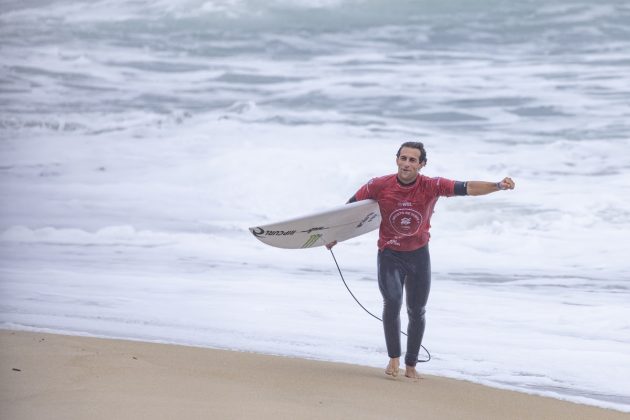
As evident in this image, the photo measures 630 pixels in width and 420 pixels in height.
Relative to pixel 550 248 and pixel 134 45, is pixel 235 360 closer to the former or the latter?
pixel 550 248

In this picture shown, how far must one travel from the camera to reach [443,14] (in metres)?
16.1

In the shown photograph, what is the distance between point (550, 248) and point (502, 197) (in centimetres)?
175

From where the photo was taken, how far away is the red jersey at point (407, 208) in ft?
13.9

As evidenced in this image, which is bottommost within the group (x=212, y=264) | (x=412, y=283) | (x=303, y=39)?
(x=212, y=264)

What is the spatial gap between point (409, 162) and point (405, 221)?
0.23 meters

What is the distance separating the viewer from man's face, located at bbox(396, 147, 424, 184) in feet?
13.7

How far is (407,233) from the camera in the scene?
425 centimetres

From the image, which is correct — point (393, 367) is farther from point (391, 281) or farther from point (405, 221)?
point (405, 221)

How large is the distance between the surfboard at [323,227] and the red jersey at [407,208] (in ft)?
0.52

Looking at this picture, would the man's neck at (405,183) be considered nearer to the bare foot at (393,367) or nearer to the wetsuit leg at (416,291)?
the wetsuit leg at (416,291)

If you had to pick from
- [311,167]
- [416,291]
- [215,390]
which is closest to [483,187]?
[416,291]

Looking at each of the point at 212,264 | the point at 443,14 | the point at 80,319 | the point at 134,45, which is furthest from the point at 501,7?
the point at 80,319

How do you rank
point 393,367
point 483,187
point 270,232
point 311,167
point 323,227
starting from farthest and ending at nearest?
point 311,167, point 323,227, point 270,232, point 393,367, point 483,187

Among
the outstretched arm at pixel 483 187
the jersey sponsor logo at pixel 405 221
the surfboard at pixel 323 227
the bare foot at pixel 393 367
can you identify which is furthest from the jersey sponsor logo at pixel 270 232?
the outstretched arm at pixel 483 187
